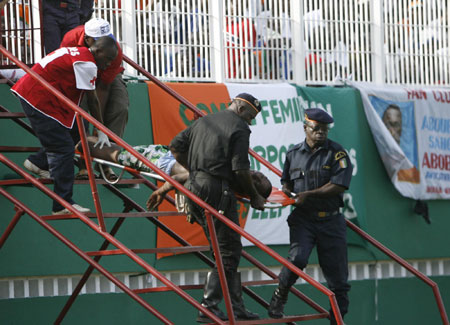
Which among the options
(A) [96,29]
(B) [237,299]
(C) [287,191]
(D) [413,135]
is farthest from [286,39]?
(B) [237,299]

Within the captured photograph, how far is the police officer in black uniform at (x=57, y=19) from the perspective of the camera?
9297 millimetres

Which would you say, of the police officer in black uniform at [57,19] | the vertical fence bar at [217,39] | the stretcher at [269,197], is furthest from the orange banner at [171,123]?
the stretcher at [269,197]

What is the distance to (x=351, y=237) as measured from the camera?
11539 mm

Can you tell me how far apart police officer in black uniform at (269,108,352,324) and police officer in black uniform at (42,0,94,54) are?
9.14 ft

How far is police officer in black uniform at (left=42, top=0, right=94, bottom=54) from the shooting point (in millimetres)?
9297

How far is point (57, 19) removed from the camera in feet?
30.7

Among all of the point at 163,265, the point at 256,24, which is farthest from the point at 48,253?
the point at 256,24

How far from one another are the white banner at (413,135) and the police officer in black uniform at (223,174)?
4915mm

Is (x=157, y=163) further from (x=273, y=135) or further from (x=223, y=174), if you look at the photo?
(x=273, y=135)

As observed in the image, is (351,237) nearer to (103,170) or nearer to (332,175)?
(332,175)

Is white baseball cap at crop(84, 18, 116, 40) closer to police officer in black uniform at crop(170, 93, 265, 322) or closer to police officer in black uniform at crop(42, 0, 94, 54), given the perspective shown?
police officer in black uniform at crop(170, 93, 265, 322)

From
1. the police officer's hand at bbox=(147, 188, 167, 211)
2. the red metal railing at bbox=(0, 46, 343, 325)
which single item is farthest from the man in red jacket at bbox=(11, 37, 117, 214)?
the police officer's hand at bbox=(147, 188, 167, 211)

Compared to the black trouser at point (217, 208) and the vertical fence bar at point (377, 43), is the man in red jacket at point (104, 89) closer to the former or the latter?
the black trouser at point (217, 208)

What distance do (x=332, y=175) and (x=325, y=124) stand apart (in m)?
0.47
